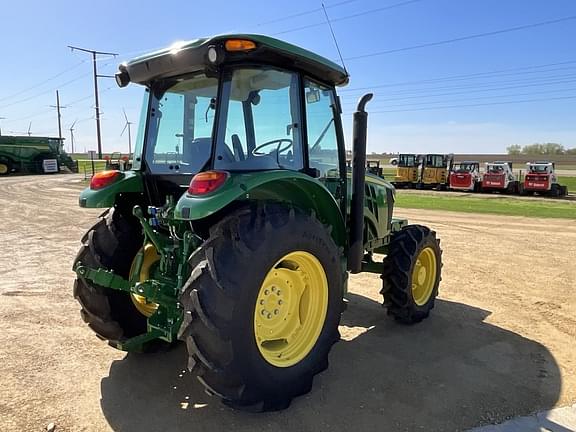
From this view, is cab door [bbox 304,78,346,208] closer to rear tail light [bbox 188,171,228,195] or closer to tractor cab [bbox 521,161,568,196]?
rear tail light [bbox 188,171,228,195]

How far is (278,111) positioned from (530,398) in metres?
2.76

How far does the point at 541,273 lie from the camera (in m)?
Answer: 6.75

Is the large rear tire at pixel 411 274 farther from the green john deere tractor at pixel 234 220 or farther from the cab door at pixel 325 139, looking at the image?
the cab door at pixel 325 139

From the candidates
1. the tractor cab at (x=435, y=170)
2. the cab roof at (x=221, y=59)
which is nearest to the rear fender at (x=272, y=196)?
the cab roof at (x=221, y=59)

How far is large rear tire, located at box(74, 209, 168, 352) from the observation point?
362 cm

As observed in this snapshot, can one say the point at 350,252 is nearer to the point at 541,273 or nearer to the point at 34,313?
the point at 34,313

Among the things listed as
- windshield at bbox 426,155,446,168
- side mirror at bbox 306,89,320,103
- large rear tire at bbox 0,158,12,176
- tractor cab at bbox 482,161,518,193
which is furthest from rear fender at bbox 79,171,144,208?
large rear tire at bbox 0,158,12,176

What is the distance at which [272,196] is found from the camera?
10.8ft

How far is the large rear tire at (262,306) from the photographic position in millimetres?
2658

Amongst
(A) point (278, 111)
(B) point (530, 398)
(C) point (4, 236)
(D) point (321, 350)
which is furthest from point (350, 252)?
(C) point (4, 236)

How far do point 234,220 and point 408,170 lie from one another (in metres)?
27.4

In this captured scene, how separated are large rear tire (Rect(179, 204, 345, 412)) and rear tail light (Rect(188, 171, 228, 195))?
24 centimetres

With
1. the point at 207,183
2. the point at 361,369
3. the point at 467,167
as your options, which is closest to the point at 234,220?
the point at 207,183

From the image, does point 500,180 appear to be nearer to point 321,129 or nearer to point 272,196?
point 321,129
